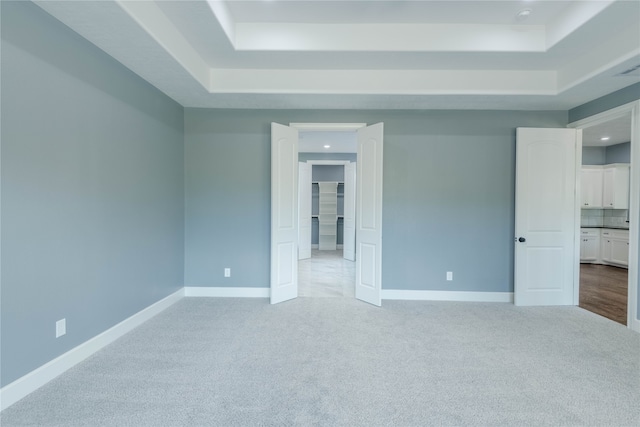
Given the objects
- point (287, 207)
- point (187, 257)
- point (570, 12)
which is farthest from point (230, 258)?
point (570, 12)

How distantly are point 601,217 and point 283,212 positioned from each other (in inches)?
294

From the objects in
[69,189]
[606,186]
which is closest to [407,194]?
[69,189]

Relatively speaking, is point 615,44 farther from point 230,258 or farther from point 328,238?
point 328,238

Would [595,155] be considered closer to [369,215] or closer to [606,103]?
[606,103]

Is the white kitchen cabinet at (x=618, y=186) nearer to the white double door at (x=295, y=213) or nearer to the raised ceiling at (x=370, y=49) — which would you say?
the raised ceiling at (x=370, y=49)

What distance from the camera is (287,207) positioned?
4.06 m

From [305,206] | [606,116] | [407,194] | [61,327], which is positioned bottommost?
[61,327]

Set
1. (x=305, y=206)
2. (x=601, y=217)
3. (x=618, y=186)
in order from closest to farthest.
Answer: (x=618, y=186) < (x=601, y=217) < (x=305, y=206)

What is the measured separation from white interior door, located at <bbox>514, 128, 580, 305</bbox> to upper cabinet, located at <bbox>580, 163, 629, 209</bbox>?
139 inches

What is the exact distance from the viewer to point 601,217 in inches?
274

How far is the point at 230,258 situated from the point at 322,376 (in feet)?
7.82

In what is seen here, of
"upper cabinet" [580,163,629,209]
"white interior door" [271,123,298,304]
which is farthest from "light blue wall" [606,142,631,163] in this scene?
"white interior door" [271,123,298,304]

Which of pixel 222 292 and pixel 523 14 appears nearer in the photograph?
pixel 523 14

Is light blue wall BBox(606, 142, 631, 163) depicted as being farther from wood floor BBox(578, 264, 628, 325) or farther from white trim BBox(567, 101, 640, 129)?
white trim BBox(567, 101, 640, 129)
